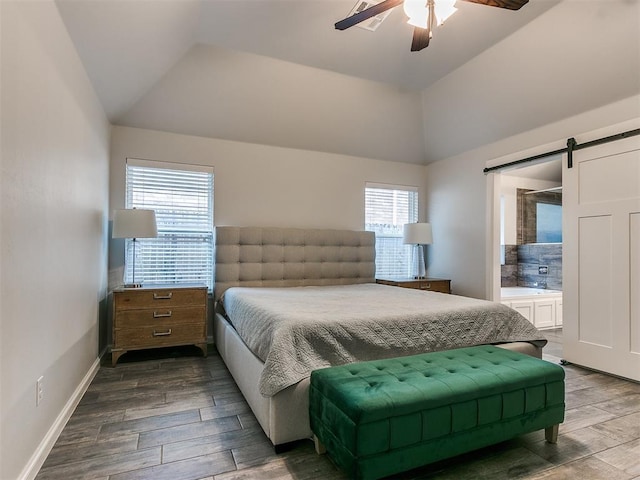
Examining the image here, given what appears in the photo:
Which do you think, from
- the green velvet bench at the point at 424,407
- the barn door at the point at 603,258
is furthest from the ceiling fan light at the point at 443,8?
the barn door at the point at 603,258

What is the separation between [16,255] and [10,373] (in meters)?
0.49

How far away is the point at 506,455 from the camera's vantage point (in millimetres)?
1858

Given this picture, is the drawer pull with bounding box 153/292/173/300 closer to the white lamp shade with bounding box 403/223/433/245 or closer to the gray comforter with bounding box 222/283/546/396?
the gray comforter with bounding box 222/283/546/396

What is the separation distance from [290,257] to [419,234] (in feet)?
5.79

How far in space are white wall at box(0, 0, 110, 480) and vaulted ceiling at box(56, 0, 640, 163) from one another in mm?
418

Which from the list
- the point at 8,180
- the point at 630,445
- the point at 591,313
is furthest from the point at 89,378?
the point at 591,313

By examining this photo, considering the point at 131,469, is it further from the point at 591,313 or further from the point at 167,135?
the point at 591,313

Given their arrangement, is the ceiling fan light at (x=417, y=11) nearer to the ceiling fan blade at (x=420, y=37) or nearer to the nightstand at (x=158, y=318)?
the ceiling fan blade at (x=420, y=37)

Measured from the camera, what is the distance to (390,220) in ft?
16.8

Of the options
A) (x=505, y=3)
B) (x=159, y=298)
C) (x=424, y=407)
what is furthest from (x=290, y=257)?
(x=505, y=3)

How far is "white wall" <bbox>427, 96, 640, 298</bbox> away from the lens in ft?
10.5

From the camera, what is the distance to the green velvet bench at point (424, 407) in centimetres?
149

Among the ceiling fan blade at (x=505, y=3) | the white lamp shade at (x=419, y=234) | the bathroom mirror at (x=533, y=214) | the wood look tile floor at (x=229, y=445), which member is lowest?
the wood look tile floor at (x=229, y=445)

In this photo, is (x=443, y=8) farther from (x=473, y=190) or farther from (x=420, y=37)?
(x=473, y=190)
